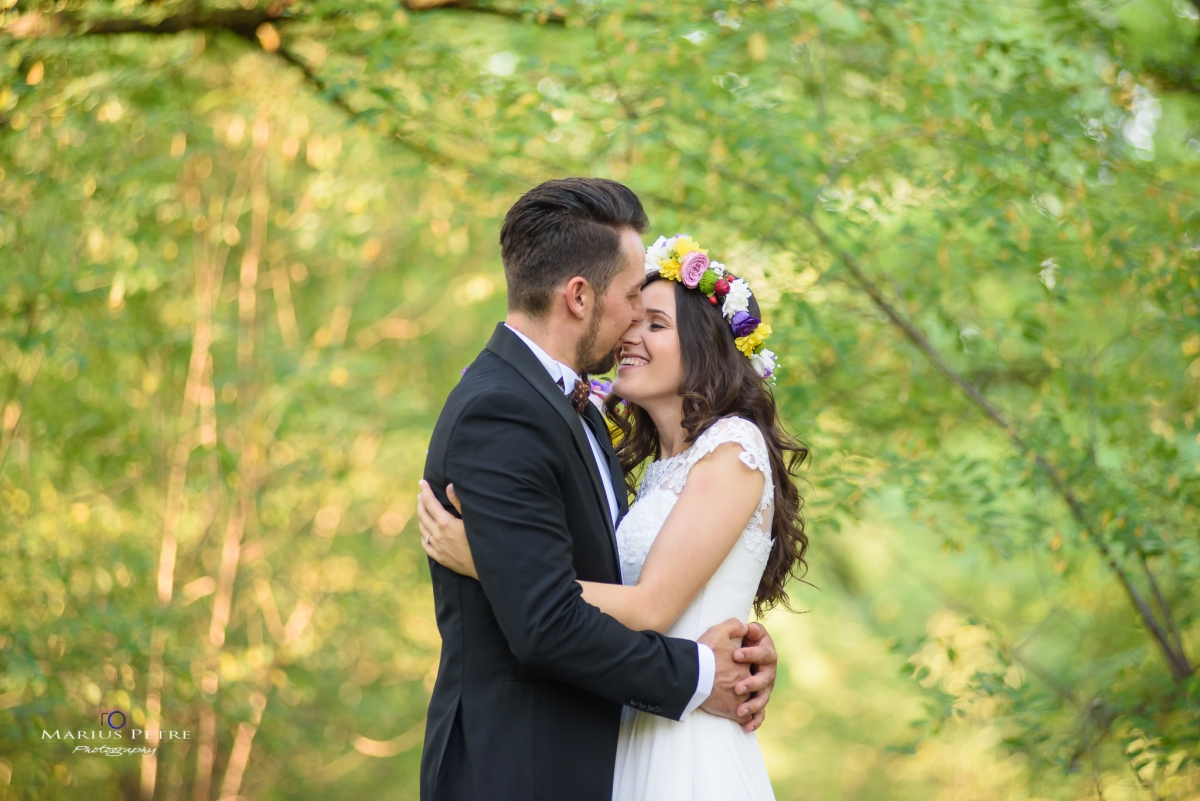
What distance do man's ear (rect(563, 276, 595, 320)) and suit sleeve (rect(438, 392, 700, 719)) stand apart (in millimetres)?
332

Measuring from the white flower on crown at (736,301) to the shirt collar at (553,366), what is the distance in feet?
2.25

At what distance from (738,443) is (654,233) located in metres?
2.00

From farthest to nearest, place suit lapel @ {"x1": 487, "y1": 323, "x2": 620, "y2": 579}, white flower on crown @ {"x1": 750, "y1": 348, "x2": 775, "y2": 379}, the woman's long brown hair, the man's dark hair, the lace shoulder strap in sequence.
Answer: white flower on crown @ {"x1": 750, "y1": 348, "x2": 775, "y2": 379} → the woman's long brown hair → the lace shoulder strap → the man's dark hair → suit lapel @ {"x1": 487, "y1": 323, "x2": 620, "y2": 579}

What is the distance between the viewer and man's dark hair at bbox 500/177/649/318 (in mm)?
2412

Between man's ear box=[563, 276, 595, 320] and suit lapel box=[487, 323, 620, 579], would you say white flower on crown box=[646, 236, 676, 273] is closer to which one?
man's ear box=[563, 276, 595, 320]

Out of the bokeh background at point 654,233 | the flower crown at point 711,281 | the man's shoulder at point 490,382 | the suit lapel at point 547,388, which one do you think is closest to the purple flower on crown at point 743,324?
the flower crown at point 711,281

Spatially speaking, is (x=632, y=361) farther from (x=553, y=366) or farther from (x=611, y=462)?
(x=553, y=366)

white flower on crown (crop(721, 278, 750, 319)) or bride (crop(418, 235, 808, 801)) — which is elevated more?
white flower on crown (crop(721, 278, 750, 319))

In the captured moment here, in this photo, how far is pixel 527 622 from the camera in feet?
6.82

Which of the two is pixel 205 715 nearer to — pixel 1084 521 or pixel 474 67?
pixel 474 67

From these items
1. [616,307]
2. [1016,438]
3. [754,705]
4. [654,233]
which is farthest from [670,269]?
[1016,438]

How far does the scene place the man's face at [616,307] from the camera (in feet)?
8.13

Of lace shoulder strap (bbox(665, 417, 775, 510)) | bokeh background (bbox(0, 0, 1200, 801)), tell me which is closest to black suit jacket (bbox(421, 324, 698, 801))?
lace shoulder strap (bbox(665, 417, 775, 510))

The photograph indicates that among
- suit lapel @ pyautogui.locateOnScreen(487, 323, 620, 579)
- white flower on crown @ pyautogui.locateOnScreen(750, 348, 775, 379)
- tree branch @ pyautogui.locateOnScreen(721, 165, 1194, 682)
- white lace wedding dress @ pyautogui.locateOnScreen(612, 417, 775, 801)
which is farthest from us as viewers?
tree branch @ pyautogui.locateOnScreen(721, 165, 1194, 682)
